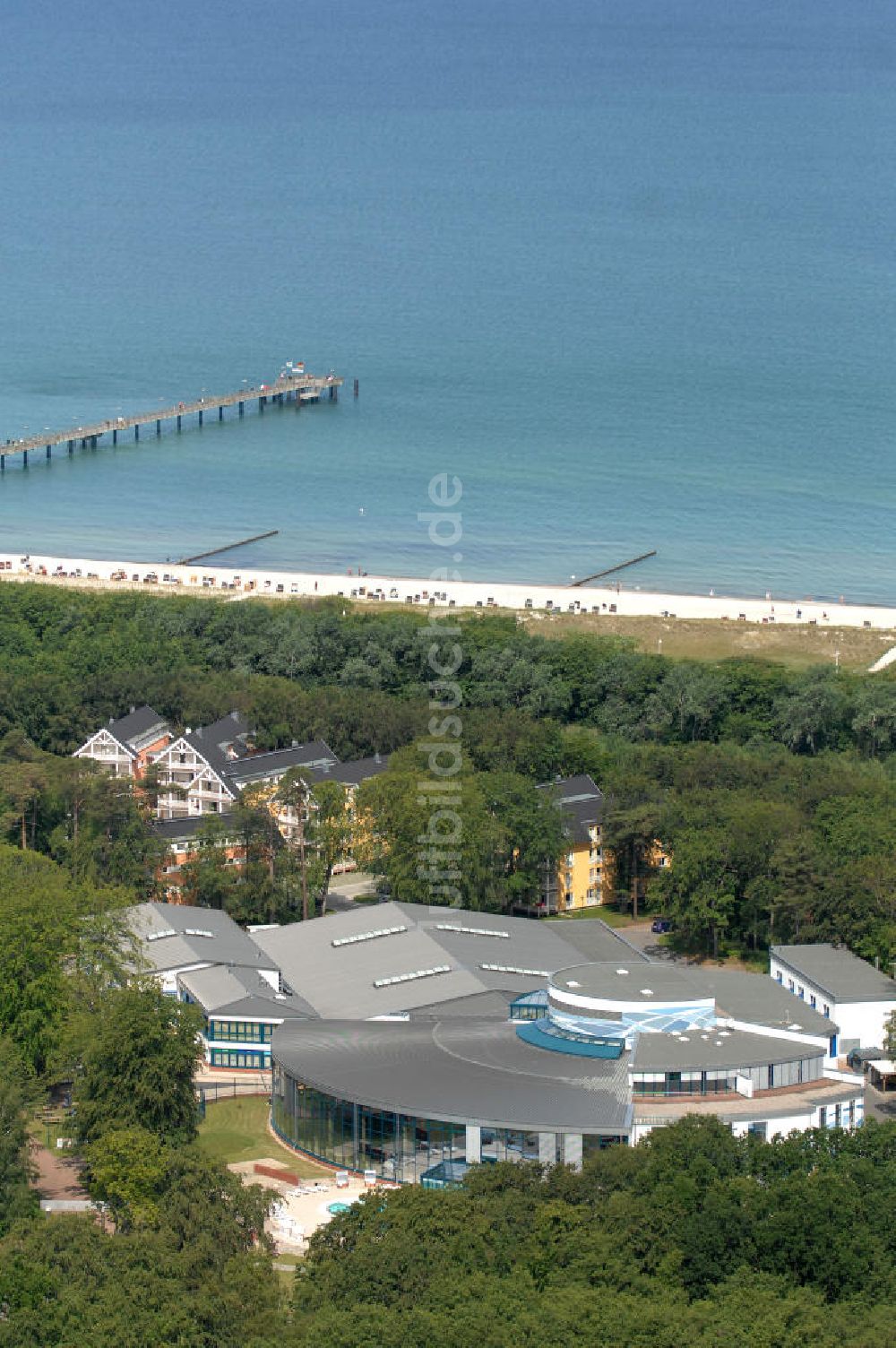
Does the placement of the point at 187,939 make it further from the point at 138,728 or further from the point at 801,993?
the point at 138,728

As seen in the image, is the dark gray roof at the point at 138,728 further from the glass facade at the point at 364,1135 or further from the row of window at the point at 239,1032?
the glass facade at the point at 364,1135

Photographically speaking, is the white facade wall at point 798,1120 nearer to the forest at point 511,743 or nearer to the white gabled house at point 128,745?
the forest at point 511,743

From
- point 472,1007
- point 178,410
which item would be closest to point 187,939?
point 472,1007

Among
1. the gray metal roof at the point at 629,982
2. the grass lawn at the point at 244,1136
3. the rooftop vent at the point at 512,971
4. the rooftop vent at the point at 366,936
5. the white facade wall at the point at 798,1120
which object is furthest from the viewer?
the rooftop vent at the point at 366,936

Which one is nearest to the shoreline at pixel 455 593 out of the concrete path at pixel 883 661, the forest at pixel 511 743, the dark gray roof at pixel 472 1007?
the concrete path at pixel 883 661

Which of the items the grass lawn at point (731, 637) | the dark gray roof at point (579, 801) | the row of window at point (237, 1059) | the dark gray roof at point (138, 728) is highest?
the grass lawn at point (731, 637)

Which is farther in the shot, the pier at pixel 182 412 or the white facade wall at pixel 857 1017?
the pier at pixel 182 412

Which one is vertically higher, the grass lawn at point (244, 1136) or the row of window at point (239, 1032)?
the row of window at point (239, 1032)

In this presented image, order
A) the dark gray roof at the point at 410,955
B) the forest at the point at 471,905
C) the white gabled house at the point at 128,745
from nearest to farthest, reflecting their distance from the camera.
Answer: the forest at the point at 471,905, the dark gray roof at the point at 410,955, the white gabled house at the point at 128,745
